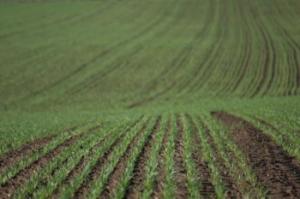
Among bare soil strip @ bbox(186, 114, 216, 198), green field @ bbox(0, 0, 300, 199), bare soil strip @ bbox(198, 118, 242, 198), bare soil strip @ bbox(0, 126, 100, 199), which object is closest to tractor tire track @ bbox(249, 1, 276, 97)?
green field @ bbox(0, 0, 300, 199)

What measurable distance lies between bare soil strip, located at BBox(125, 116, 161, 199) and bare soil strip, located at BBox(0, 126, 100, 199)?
8.22 ft

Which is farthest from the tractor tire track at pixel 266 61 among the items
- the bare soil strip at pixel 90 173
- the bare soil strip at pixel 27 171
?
the bare soil strip at pixel 90 173

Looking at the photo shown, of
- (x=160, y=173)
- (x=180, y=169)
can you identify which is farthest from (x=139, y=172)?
(x=180, y=169)

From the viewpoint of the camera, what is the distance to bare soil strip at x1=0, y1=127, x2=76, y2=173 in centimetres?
1097

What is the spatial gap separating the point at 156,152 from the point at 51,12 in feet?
213

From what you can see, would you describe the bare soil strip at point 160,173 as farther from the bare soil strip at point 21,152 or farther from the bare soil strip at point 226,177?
the bare soil strip at point 21,152

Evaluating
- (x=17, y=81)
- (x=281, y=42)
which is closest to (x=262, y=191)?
(x=17, y=81)

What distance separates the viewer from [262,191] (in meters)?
8.19

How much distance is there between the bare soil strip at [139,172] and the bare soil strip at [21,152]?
347 cm

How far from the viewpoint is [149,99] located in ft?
104

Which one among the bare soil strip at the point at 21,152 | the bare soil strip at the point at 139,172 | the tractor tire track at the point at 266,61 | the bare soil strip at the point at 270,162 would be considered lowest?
the bare soil strip at the point at 270,162

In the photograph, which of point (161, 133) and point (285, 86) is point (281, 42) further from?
point (161, 133)

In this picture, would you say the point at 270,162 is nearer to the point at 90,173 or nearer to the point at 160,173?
the point at 160,173

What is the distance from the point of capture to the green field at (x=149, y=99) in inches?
362
